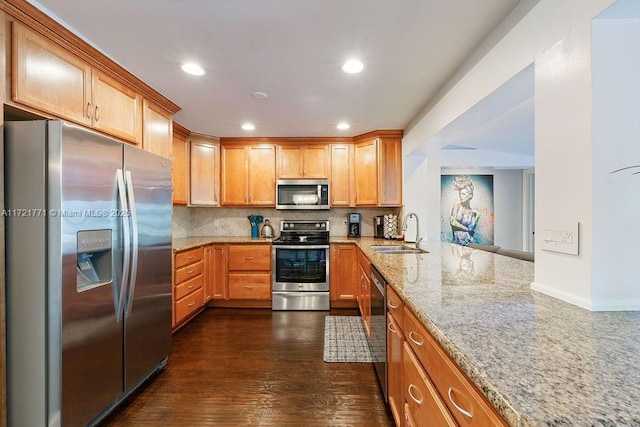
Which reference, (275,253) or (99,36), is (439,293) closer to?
(99,36)

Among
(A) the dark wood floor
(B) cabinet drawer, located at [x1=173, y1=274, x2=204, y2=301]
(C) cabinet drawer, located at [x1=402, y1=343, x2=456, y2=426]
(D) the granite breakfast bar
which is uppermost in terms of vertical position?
(D) the granite breakfast bar

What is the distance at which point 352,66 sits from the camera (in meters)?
2.03

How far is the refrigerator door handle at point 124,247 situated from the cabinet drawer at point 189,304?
4.25 feet

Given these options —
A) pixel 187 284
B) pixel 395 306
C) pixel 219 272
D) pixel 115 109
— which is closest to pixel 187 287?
pixel 187 284

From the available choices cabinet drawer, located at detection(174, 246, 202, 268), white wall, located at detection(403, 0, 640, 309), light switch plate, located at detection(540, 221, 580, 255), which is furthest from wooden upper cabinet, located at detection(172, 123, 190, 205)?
light switch plate, located at detection(540, 221, 580, 255)

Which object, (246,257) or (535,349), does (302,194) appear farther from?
(535,349)

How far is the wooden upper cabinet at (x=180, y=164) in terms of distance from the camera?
11.0 feet

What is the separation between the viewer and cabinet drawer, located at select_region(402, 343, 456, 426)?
34.7 inches

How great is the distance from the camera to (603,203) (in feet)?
3.27

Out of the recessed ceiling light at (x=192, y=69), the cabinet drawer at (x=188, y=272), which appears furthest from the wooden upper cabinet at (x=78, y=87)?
the cabinet drawer at (x=188, y=272)

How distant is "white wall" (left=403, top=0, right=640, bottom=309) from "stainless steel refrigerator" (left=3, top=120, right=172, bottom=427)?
7.15ft

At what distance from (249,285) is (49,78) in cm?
276

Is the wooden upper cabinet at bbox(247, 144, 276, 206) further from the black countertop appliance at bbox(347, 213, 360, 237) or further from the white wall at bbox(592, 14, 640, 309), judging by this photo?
the white wall at bbox(592, 14, 640, 309)

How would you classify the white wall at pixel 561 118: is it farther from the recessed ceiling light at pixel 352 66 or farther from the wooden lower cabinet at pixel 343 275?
the wooden lower cabinet at pixel 343 275
